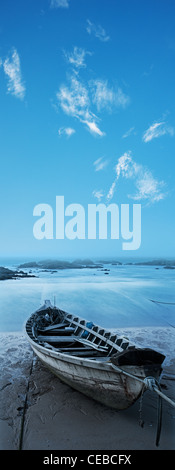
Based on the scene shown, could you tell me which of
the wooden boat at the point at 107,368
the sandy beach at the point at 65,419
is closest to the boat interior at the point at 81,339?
the wooden boat at the point at 107,368

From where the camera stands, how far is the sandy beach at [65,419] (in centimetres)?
489

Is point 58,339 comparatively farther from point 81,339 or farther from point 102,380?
point 102,380

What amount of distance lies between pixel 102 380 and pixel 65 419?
1322 millimetres

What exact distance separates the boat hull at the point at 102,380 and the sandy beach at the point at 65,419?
39 cm

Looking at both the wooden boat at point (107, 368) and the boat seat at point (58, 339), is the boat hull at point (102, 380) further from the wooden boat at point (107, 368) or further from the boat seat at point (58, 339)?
the boat seat at point (58, 339)

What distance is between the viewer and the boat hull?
5105 millimetres

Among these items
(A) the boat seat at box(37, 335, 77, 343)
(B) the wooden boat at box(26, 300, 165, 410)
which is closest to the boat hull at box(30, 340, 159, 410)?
(B) the wooden boat at box(26, 300, 165, 410)

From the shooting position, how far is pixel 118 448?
475 cm

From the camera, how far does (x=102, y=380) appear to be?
216 inches

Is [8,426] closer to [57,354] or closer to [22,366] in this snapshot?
[57,354]

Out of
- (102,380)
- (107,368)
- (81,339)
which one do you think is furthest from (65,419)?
(81,339)

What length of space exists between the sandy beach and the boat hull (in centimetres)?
39
